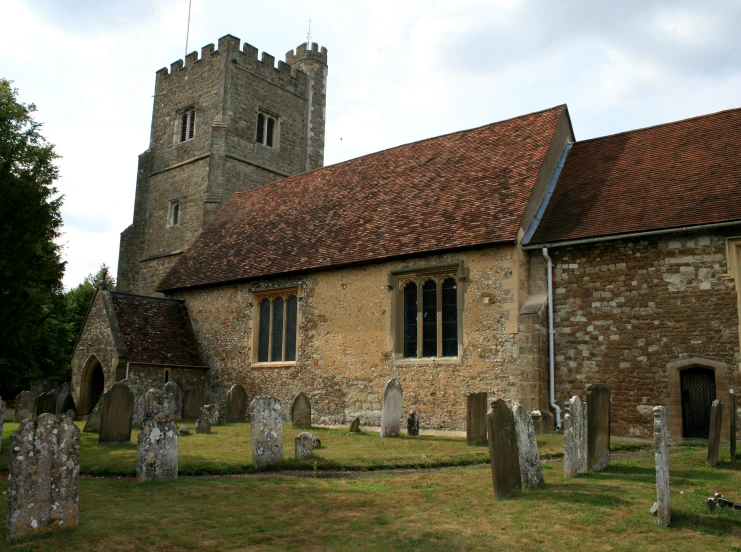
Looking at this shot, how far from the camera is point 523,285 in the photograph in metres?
15.4

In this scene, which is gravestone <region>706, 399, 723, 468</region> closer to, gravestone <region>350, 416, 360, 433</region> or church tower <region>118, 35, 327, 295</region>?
gravestone <region>350, 416, 360, 433</region>

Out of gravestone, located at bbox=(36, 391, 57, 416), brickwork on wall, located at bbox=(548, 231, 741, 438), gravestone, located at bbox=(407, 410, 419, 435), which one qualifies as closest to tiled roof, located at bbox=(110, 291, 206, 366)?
gravestone, located at bbox=(36, 391, 57, 416)

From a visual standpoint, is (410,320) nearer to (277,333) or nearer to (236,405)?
(277,333)

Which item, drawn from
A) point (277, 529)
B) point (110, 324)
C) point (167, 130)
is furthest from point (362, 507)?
point (167, 130)

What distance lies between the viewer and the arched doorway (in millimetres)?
13250

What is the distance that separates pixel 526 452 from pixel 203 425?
9.09m

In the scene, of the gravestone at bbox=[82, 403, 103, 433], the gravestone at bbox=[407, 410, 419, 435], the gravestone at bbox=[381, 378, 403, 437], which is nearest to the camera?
the gravestone at bbox=[381, 378, 403, 437]

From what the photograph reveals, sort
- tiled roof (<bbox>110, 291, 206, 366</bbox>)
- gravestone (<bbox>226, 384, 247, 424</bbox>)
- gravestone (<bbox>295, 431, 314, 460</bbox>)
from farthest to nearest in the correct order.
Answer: tiled roof (<bbox>110, 291, 206, 366</bbox>) < gravestone (<bbox>226, 384, 247, 424</bbox>) < gravestone (<bbox>295, 431, 314, 460</bbox>)

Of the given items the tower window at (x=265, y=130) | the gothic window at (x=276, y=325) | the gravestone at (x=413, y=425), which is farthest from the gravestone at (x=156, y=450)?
the tower window at (x=265, y=130)

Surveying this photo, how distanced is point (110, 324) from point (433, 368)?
10.1 m

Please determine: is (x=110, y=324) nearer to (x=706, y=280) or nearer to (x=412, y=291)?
(x=412, y=291)

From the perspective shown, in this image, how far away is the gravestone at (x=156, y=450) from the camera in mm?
9320

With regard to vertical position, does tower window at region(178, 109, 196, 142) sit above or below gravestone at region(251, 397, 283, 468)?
above

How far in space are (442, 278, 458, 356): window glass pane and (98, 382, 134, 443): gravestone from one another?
724 centimetres
